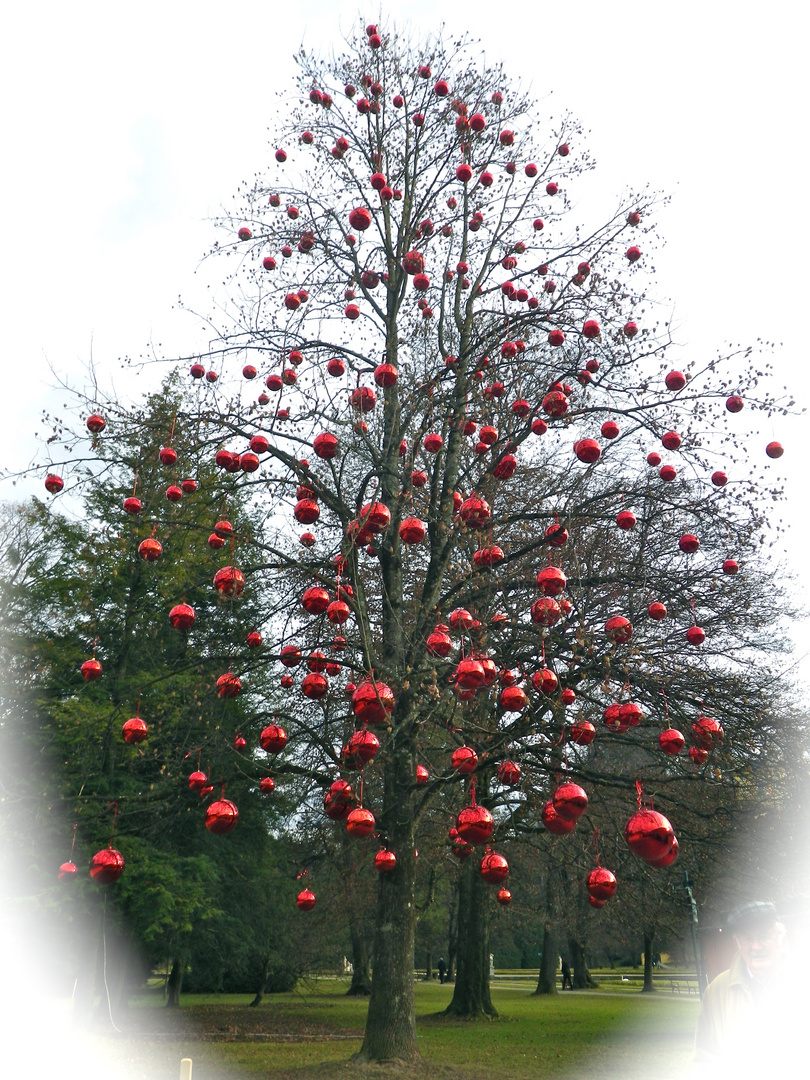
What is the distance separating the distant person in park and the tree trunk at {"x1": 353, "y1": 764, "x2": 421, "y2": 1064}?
17.1 feet

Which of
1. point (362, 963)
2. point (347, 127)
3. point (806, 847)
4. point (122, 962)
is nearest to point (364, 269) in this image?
point (347, 127)

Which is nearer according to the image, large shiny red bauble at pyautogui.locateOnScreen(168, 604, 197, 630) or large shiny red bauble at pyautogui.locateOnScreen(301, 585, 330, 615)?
large shiny red bauble at pyautogui.locateOnScreen(301, 585, 330, 615)

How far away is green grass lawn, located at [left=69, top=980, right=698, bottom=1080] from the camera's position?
9.64 meters

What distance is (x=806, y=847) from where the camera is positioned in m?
8.28

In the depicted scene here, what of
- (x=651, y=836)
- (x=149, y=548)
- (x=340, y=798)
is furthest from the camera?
(x=149, y=548)

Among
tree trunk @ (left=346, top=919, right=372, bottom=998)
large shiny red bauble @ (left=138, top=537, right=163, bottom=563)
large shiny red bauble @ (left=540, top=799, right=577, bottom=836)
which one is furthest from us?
tree trunk @ (left=346, top=919, right=372, bottom=998)

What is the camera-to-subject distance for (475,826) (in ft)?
16.7

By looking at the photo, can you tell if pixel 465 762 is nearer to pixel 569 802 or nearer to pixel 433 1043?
pixel 569 802

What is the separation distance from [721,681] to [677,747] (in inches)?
121

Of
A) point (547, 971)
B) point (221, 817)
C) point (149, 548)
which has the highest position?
point (149, 548)

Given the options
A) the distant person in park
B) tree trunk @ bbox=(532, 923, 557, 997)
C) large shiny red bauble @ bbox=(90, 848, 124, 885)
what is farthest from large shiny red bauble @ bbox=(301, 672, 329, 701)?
tree trunk @ bbox=(532, 923, 557, 997)

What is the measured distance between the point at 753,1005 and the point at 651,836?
1.14m

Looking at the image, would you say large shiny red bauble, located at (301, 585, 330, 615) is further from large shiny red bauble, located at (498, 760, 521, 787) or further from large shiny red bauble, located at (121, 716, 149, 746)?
large shiny red bauble, located at (498, 760, 521, 787)

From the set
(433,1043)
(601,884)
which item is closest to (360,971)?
(433,1043)
